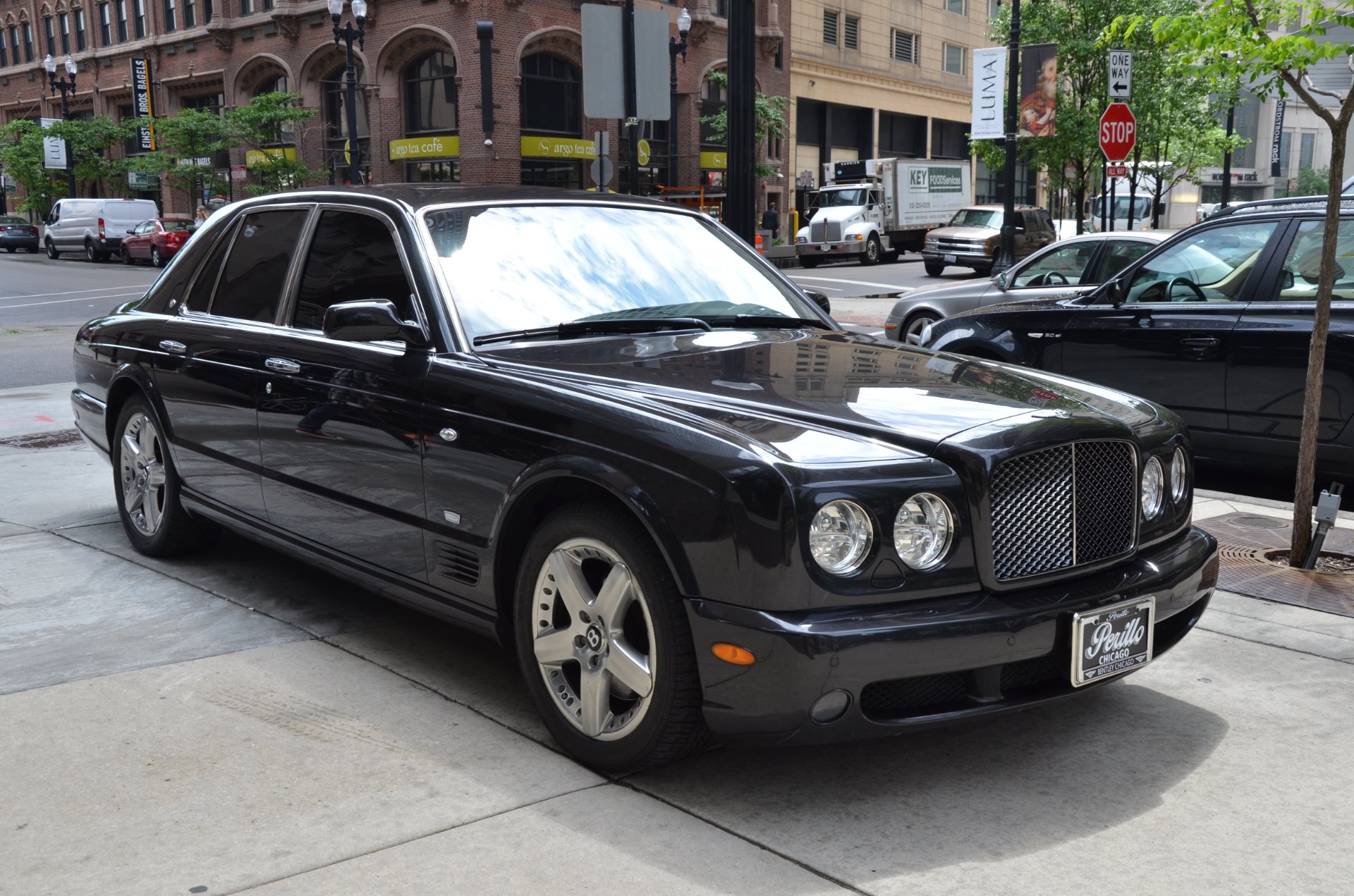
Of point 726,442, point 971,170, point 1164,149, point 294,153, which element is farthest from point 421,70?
point 726,442

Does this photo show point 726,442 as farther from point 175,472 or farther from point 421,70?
point 421,70

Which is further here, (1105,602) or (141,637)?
(141,637)

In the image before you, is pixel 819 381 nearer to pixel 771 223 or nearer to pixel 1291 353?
pixel 1291 353

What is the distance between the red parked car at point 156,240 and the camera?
3825cm

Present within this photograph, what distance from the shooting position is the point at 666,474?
330 cm

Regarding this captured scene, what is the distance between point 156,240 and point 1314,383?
3812 centimetres

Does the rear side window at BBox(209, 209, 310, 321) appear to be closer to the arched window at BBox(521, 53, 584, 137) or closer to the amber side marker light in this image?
the amber side marker light

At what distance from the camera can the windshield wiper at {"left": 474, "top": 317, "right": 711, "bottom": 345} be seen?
4.24 meters

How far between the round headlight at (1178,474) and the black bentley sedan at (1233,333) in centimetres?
326

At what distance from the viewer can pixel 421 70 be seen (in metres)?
43.5

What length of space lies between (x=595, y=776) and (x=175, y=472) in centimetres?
296

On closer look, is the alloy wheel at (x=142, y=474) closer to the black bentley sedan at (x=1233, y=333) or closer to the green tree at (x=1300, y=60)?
the green tree at (x=1300, y=60)

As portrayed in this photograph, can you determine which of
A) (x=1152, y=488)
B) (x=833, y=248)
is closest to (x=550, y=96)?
(x=833, y=248)

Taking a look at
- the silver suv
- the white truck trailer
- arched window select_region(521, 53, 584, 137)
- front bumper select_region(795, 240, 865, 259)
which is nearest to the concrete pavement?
the silver suv
